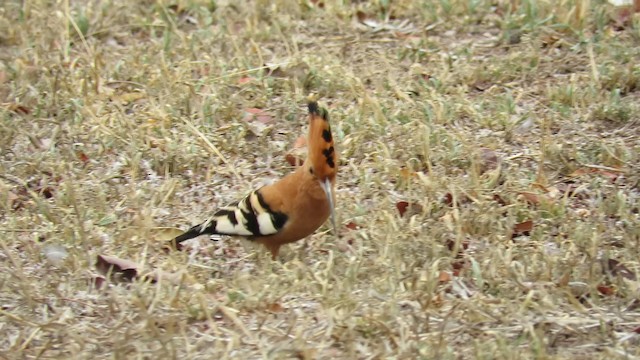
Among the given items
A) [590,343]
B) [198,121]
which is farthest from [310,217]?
[198,121]

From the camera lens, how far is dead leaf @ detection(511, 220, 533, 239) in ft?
14.3

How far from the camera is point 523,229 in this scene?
4.37 metres

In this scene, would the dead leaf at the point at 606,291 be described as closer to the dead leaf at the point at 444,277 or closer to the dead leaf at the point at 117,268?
the dead leaf at the point at 444,277

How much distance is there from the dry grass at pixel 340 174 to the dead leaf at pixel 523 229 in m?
0.02

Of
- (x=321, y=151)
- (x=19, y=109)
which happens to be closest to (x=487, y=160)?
(x=321, y=151)

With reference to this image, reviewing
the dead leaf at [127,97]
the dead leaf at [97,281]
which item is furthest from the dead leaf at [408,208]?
the dead leaf at [127,97]

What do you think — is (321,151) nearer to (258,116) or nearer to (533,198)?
(533,198)

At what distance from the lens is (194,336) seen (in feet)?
12.0

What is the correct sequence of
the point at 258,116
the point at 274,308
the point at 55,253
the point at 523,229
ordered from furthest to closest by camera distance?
1. the point at 258,116
2. the point at 523,229
3. the point at 55,253
4. the point at 274,308

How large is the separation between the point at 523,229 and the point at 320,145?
37.6 inches

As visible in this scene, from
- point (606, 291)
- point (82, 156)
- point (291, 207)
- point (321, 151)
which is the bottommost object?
point (606, 291)

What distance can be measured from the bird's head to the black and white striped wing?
197mm

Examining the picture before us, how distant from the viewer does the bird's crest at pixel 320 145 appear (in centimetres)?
387

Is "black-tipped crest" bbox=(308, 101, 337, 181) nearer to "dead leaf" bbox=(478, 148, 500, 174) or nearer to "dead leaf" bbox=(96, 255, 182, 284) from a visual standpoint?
"dead leaf" bbox=(96, 255, 182, 284)
